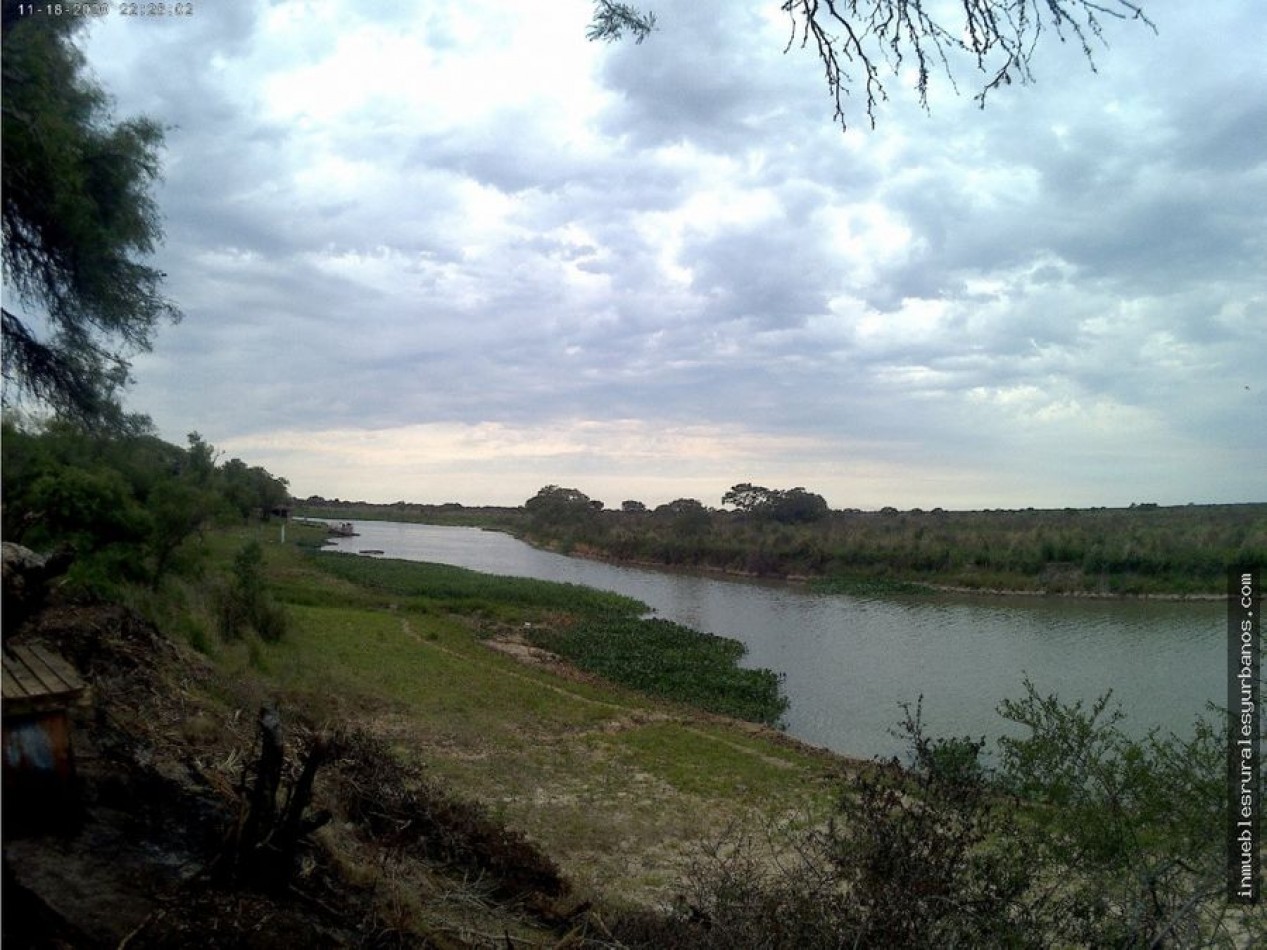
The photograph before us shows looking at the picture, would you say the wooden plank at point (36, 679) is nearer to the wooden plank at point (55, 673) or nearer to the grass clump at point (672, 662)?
the wooden plank at point (55, 673)

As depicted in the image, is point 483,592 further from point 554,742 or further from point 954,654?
point 554,742

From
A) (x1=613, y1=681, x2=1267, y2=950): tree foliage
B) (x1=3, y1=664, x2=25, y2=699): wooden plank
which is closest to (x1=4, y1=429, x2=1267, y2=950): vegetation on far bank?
(x1=613, y1=681, x2=1267, y2=950): tree foliage

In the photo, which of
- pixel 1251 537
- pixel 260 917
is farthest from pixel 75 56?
pixel 1251 537

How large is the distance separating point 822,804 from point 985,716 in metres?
6.48

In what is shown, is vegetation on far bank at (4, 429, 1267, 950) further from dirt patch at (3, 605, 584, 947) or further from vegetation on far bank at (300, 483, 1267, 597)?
vegetation on far bank at (300, 483, 1267, 597)

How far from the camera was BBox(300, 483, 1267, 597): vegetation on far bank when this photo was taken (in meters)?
32.3

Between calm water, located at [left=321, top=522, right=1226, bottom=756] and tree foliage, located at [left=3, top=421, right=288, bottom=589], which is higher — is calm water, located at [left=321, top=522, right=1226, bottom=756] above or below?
below

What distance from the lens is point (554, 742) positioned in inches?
550

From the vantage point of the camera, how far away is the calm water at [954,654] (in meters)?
16.0

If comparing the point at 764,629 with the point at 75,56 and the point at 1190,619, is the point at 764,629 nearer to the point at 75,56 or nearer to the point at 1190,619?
the point at 1190,619

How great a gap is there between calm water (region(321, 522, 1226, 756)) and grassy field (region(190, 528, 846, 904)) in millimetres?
2825

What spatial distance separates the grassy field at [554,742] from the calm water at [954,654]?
2.83 metres

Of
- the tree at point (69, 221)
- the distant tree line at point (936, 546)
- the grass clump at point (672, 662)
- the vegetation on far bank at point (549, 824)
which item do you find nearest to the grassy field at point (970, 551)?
the distant tree line at point (936, 546)

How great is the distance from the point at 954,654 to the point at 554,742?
1285 centimetres
